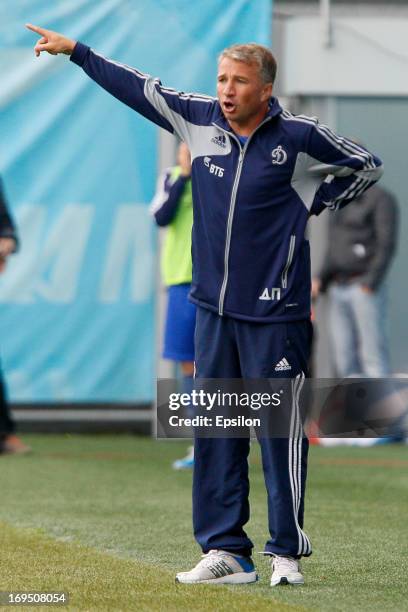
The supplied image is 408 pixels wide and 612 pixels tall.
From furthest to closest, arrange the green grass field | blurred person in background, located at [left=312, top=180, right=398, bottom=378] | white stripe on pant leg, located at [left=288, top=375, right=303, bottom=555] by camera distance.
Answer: blurred person in background, located at [left=312, top=180, right=398, bottom=378] < white stripe on pant leg, located at [left=288, top=375, right=303, bottom=555] < the green grass field

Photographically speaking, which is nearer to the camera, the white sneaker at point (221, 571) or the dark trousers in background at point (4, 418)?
the white sneaker at point (221, 571)

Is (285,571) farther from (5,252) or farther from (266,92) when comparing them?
(5,252)

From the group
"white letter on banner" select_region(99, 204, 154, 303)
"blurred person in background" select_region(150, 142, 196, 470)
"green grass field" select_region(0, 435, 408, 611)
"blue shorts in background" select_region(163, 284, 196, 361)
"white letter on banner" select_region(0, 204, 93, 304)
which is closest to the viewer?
"green grass field" select_region(0, 435, 408, 611)

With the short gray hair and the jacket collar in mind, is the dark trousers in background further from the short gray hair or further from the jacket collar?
the short gray hair

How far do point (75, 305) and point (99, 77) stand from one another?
617 centimetres

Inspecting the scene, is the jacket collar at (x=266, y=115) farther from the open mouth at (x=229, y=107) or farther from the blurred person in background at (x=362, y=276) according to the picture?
the blurred person in background at (x=362, y=276)

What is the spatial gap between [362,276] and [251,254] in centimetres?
663

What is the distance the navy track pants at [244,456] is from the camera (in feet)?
16.7

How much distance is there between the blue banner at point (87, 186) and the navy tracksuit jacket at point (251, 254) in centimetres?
611

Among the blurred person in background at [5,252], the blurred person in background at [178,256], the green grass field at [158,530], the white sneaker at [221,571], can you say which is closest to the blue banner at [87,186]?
the green grass field at [158,530]

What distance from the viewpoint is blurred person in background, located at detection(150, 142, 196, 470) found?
358 inches

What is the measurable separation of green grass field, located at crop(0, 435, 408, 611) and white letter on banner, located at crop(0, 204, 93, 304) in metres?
1.25

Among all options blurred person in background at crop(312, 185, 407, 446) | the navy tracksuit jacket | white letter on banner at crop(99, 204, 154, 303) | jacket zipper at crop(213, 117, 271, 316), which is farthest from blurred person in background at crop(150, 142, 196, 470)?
jacket zipper at crop(213, 117, 271, 316)

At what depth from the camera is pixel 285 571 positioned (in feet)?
16.7
